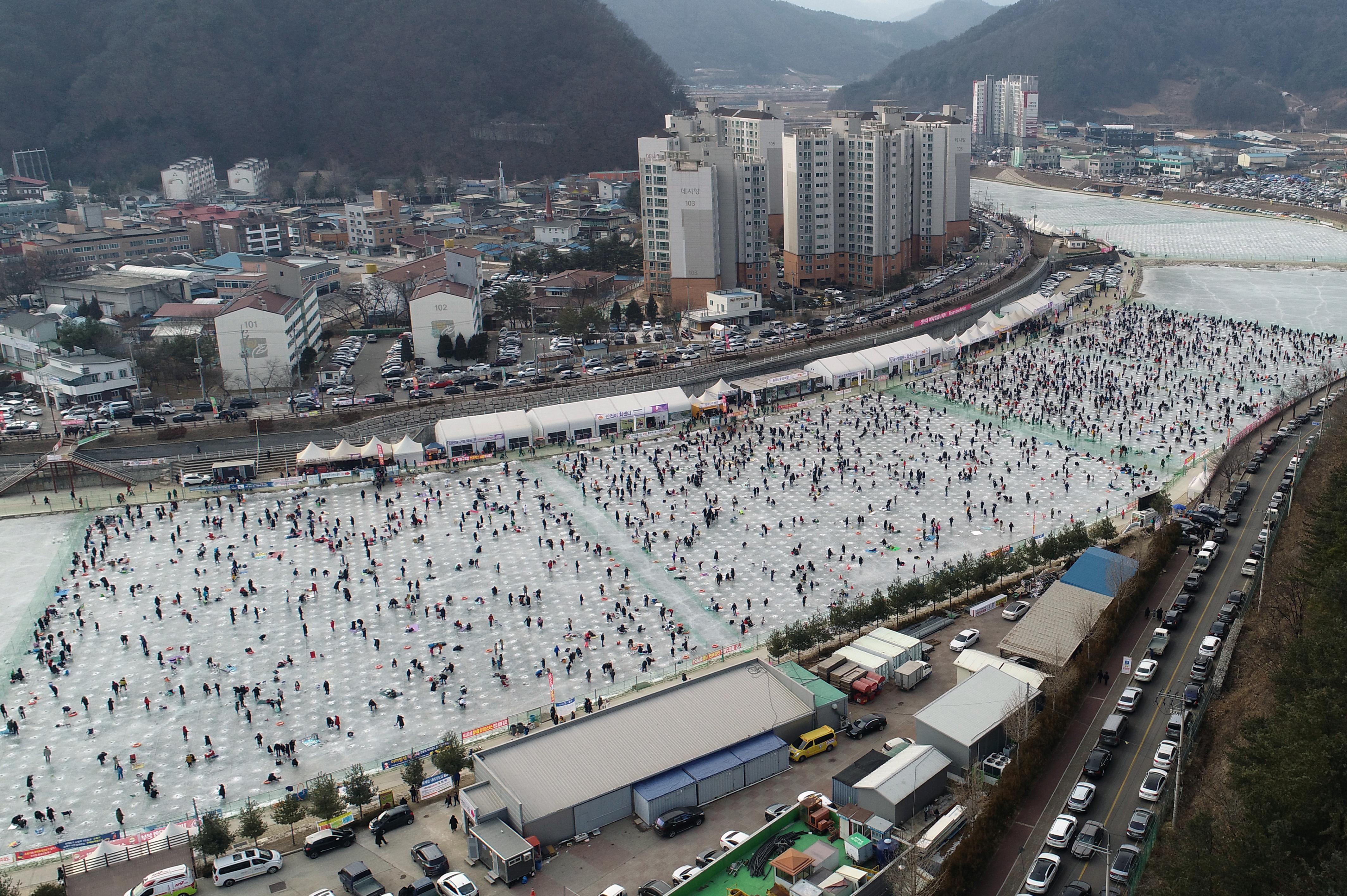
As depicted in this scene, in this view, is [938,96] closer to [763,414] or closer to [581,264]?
[581,264]

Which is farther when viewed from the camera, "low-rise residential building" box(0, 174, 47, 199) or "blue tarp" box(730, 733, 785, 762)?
"low-rise residential building" box(0, 174, 47, 199)

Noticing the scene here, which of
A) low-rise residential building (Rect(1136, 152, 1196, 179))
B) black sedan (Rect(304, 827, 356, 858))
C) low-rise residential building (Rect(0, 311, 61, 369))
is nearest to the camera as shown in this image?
black sedan (Rect(304, 827, 356, 858))

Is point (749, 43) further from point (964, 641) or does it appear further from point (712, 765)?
point (712, 765)

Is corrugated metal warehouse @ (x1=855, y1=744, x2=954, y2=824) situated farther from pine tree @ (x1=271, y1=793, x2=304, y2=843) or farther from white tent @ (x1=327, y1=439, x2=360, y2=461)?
white tent @ (x1=327, y1=439, x2=360, y2=461)

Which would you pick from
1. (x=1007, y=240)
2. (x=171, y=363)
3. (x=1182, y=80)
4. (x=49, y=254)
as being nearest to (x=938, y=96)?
(x=1182, y=80)

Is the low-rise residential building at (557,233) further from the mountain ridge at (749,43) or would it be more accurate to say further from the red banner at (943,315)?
the mountain ridge at (749,43)

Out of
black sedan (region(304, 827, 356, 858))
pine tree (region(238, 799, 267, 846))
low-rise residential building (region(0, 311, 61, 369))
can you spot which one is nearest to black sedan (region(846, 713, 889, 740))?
black sedan (region(304, 827, 356, 858))

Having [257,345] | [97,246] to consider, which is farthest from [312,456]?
[97,246]
